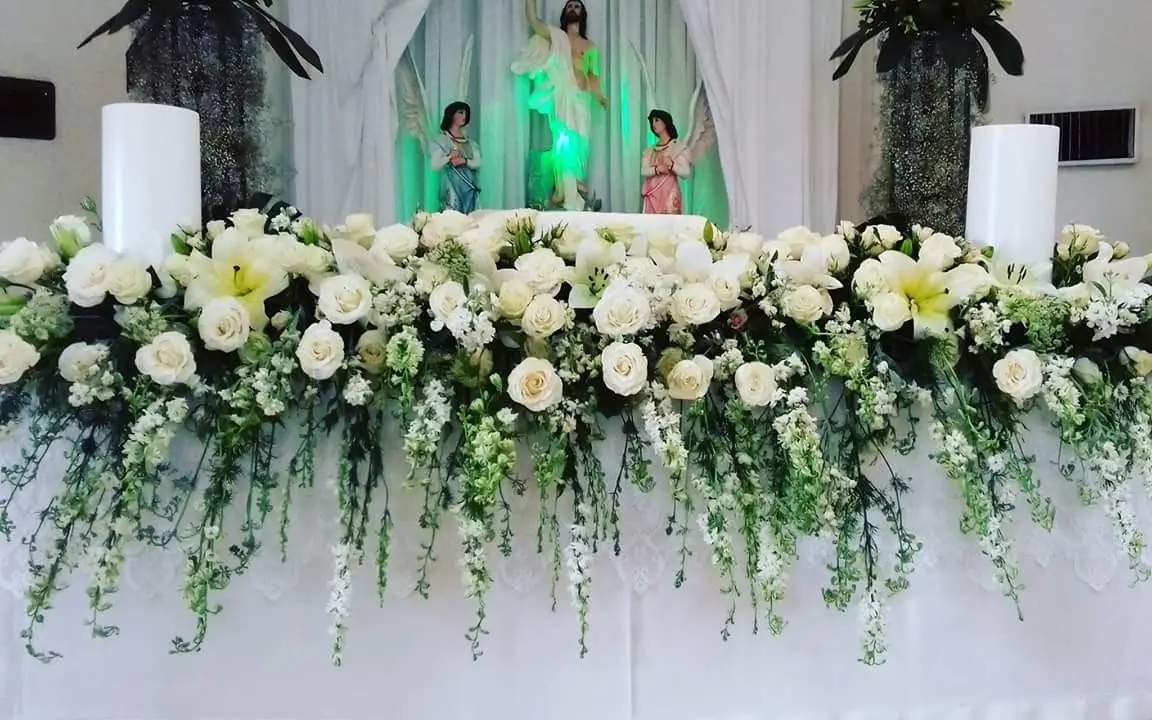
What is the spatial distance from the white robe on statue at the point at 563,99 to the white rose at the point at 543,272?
8.57ft

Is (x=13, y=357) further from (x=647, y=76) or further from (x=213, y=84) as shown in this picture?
(x=647, y=76)

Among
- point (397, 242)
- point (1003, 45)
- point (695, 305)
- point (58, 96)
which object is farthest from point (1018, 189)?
point (58, 96)

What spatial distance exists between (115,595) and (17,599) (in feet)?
0.28

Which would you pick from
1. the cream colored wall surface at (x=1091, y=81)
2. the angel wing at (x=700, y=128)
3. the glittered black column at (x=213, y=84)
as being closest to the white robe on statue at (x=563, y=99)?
the angel wing at (x=700, y=128)

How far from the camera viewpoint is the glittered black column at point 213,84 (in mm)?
2385

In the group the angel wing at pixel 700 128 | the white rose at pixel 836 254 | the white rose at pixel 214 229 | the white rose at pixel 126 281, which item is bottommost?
the white rose at pixel 126 281

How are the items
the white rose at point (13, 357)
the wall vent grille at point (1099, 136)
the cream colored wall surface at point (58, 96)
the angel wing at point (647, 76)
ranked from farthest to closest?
the angel wing at point (647, 76) → the wall vent grille at point (1099, 136) → the cream colored wall surface at point (58, 96) → the white rose at point (13, 357)

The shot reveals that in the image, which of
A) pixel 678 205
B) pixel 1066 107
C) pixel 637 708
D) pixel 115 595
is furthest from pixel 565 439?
pixel 1066 107

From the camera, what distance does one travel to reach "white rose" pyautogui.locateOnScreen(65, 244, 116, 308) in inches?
28.9

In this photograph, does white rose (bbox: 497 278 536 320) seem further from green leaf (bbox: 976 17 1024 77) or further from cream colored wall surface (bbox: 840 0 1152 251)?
cream colored wall surface (bbox: 840 0 1152 251)

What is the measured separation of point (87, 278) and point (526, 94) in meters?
2.88

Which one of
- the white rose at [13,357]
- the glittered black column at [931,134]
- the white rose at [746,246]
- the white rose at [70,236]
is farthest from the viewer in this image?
the glittered black column at [931,134]

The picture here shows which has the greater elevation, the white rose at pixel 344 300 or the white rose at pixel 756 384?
the white rose at pixel 344 300

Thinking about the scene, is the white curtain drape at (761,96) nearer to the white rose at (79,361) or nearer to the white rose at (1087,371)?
the white rose at (1087,371)
